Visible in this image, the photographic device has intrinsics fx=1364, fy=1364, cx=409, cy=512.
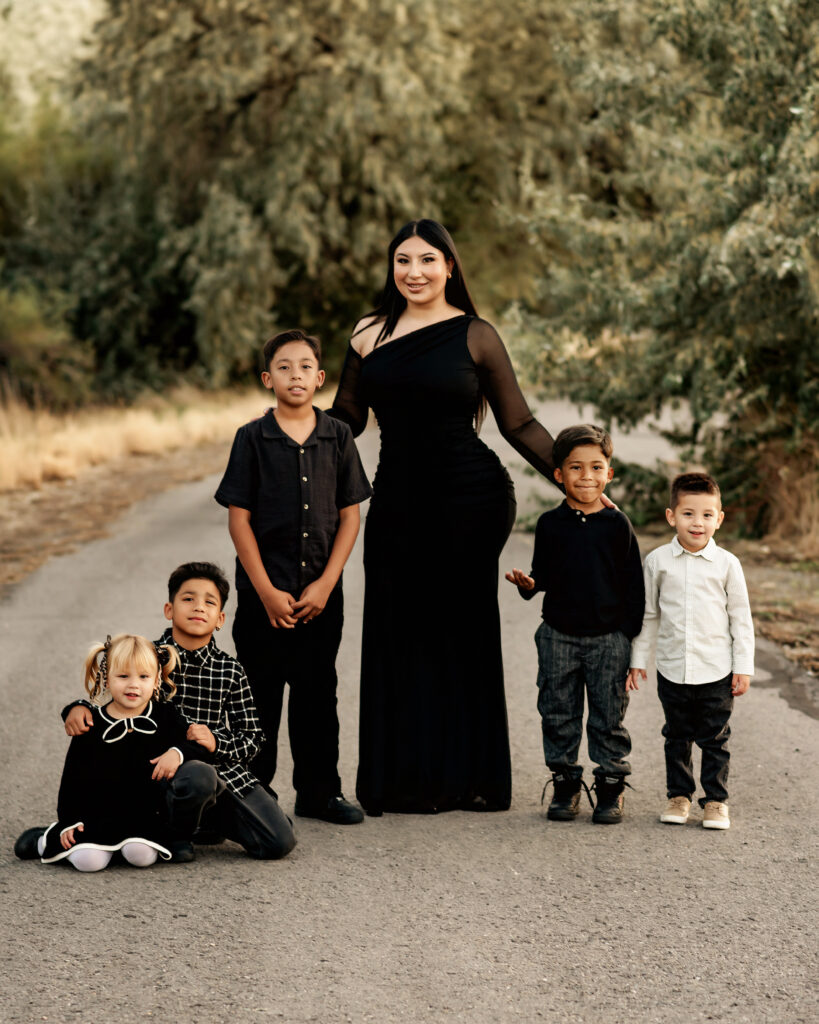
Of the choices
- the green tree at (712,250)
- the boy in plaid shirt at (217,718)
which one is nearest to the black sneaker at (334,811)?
the boy in plaid shirt at (217,718)

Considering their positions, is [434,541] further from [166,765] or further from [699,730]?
[166,765]

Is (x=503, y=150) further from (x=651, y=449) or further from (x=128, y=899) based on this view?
(x=128, y=899)

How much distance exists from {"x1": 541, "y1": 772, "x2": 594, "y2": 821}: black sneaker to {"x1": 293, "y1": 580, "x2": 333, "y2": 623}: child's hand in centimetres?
108

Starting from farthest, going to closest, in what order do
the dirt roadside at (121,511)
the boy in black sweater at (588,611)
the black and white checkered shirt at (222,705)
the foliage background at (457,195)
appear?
the foliage background at (457,195), the dirt roadside at (121,511), the boy in black sweater at (588,611), the black and white checkered shirt at (222,705)

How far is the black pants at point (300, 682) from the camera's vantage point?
5.03 meters

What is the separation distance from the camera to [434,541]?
522cm

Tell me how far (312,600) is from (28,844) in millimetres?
1271

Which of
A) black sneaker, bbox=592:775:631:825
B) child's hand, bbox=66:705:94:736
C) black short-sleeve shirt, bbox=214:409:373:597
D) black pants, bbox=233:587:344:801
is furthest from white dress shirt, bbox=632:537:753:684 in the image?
child's hand, bbox=66:705:94:736

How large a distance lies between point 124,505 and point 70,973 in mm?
10900

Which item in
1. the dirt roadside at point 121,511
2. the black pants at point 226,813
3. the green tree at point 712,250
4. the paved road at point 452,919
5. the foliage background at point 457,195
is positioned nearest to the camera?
the paved road at point 452,919

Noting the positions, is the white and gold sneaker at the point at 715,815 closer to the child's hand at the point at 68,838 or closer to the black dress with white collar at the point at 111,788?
the black dress with white collar at the point at 111,788

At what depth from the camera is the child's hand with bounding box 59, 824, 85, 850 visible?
452 centimetres

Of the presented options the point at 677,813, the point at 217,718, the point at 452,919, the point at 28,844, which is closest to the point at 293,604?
the point at 217,718

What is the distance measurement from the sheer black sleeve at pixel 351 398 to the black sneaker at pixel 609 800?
1.63 m
